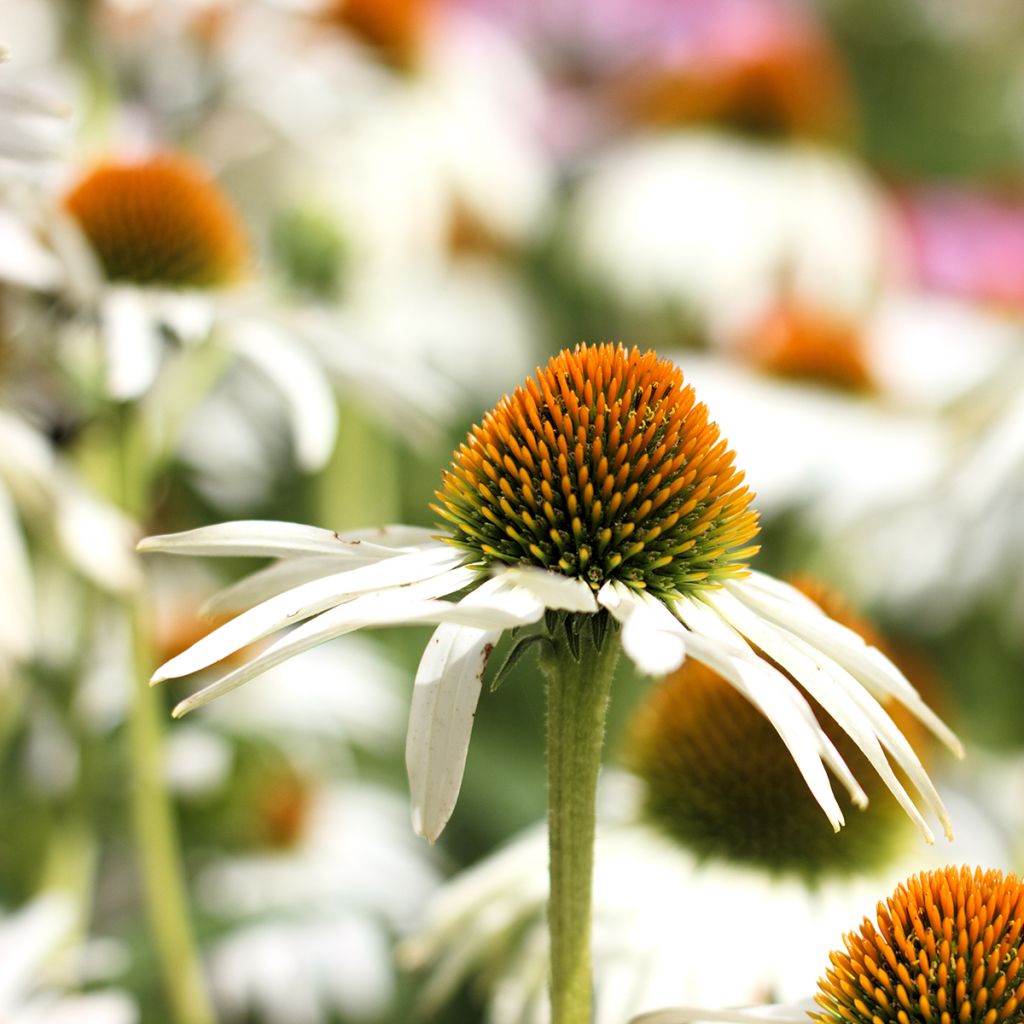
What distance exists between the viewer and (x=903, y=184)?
2.78m

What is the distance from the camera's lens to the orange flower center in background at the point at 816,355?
1646 mm

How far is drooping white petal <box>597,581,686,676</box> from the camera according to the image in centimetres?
43

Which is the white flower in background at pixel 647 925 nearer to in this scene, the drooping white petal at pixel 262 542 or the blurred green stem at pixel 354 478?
the drooping white petal at pixel 262 542

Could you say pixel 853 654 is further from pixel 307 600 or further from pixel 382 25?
pixel 382 25

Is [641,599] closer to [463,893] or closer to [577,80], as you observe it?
[463,893]

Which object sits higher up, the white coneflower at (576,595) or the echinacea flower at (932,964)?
the white coneflower at (576,595)

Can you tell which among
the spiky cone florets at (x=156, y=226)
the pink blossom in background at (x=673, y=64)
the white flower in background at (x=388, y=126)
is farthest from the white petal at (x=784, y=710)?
the pink blossom in background at (x=673, y=64)

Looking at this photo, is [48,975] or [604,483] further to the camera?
[48,975]

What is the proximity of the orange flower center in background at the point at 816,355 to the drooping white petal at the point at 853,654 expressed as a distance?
1127mm

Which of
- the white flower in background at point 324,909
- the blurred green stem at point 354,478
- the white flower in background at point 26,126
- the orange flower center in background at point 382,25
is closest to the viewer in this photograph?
the white flower in background at point 26,126

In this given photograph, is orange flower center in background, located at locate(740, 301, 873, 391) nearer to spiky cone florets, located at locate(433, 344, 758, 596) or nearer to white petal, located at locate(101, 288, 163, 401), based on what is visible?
white petal, located at locate(101, 288, 163, 401)

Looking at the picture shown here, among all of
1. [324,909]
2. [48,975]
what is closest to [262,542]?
[48,975]

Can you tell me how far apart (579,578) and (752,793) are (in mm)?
230

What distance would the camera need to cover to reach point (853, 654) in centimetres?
54
